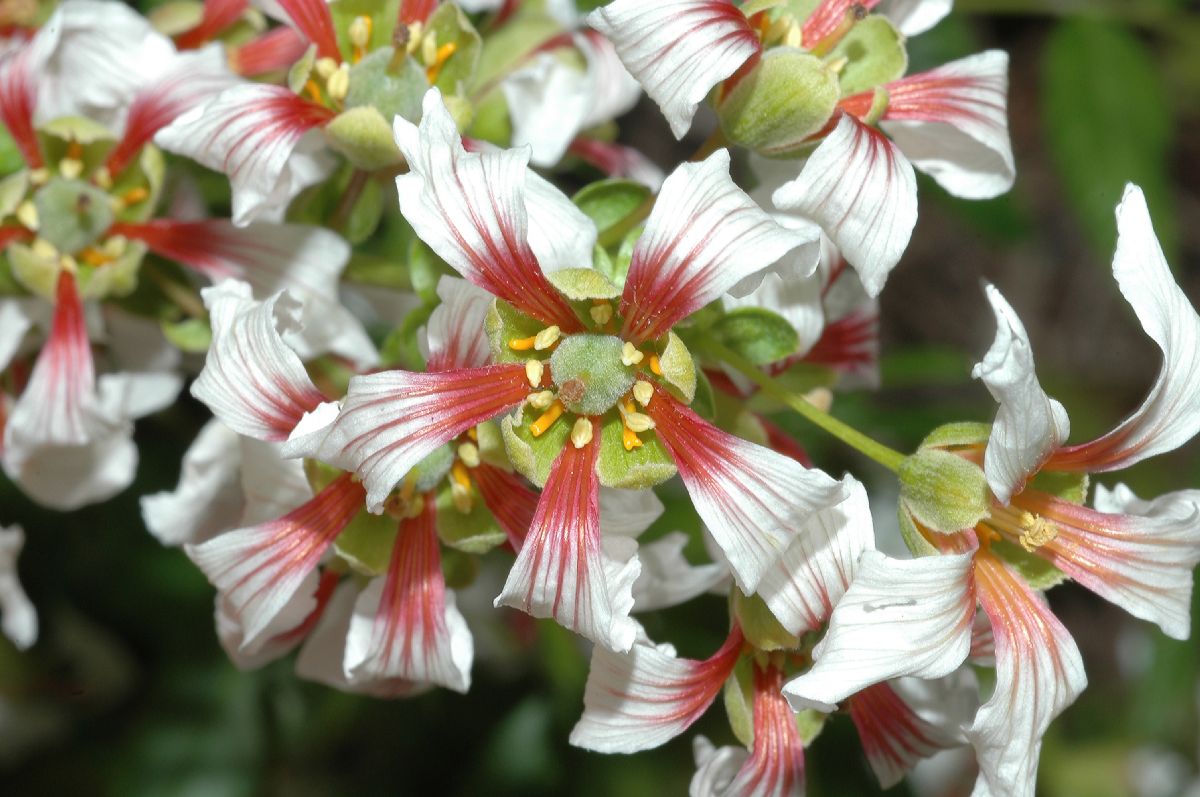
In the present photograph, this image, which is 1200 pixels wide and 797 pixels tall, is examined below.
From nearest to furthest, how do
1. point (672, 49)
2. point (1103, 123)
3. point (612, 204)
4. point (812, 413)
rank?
point (672, 49) → point (812, 413) → point (612, 204) → point (1103, 123)

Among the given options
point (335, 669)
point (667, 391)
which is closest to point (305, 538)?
point (335, 669)

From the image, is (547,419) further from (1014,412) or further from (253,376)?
(1014,412)

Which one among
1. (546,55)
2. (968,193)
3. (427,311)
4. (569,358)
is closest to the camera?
(569,358)

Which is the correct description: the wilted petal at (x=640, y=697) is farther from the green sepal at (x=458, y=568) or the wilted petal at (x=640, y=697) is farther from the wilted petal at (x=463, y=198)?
the wilted petal at (x=463, y=198)

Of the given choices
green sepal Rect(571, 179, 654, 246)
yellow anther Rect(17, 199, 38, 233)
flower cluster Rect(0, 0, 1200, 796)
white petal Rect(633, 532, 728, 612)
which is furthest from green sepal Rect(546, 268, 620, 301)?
yellow anther Rect(17, 199, 38, 233)

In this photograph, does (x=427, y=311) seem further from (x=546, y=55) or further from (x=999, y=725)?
(x=999, y=725)

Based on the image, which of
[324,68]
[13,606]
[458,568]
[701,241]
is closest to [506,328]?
[701,241]
